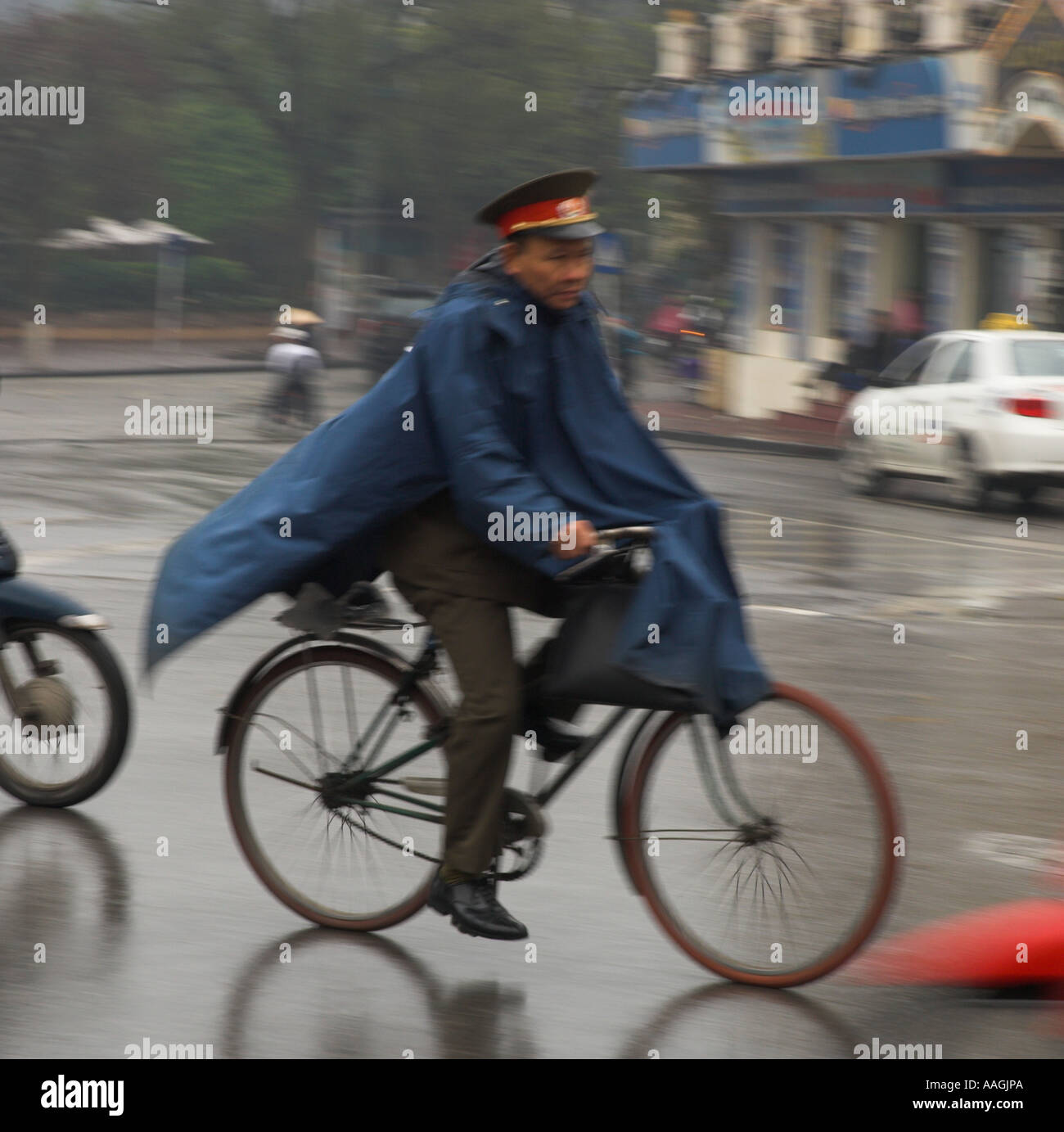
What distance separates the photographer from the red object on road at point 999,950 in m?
3.56

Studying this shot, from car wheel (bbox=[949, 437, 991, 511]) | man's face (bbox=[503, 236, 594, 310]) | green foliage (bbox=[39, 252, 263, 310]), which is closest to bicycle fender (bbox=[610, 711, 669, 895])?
man's face (bbox=[503, 236, 594, 310])

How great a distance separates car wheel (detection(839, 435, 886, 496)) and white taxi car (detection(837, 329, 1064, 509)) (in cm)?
2

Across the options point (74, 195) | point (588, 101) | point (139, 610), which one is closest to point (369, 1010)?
point (139, 610)

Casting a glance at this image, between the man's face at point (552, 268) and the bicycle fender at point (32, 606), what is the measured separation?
2.28 metres

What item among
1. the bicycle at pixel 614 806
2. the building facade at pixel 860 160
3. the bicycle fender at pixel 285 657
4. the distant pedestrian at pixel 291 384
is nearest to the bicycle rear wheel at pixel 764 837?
the bicycle at pixel 614 806

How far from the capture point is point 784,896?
4477mm

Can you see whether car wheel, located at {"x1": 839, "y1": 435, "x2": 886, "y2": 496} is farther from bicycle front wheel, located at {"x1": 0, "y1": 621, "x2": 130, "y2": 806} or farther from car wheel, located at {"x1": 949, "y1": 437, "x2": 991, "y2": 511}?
bicycle front wheel, located at {"x1": 0, "y1": 621, "x2": 130, "y2": 806}

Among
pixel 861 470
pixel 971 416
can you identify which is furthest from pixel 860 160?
pixel 971 416

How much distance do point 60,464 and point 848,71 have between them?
13539 mm

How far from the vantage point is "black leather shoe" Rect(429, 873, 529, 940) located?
4.62 metres

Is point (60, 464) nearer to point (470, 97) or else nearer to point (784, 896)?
point (784, 896)

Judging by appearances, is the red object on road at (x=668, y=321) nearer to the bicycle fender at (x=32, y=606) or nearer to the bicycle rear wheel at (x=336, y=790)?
the bicycle fender at (x=32, y=606)

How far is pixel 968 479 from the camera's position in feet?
57.4

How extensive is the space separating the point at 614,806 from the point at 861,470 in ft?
49.6
